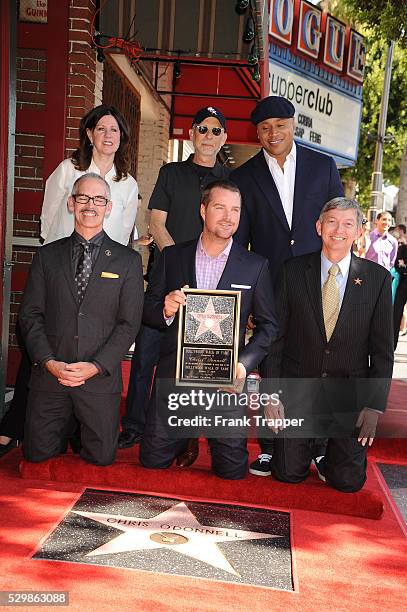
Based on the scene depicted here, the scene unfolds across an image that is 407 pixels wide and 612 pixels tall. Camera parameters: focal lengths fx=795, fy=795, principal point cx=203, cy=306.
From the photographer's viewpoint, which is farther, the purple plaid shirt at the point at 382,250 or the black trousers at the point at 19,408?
the purple plaid shirt at the point at 382,250

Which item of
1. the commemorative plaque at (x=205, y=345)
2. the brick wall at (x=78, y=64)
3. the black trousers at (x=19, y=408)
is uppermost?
the brick wall at (x=78, y=64)

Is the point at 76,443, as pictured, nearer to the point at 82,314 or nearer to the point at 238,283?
the point at 82,314

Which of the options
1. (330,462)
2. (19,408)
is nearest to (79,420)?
(19,408)

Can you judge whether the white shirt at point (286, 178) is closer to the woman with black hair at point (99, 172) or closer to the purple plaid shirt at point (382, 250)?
the woman with black hair at point (99, 172)

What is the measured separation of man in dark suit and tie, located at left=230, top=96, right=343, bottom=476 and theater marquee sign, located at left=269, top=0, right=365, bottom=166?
20.0ft

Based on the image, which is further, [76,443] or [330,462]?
[76,443]

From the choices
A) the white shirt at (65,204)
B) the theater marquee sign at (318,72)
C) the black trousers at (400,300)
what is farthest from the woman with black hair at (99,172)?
the black trousers at (400,300)

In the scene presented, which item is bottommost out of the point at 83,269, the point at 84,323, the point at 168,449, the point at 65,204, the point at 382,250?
the point at 168,449

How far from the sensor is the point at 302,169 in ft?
17.1

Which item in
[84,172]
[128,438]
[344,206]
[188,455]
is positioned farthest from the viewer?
[128,438]

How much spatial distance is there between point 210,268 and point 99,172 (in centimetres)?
106

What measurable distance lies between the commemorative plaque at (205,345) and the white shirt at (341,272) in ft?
2.34

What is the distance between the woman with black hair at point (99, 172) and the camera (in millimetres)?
5141

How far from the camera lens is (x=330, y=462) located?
15.8ft
